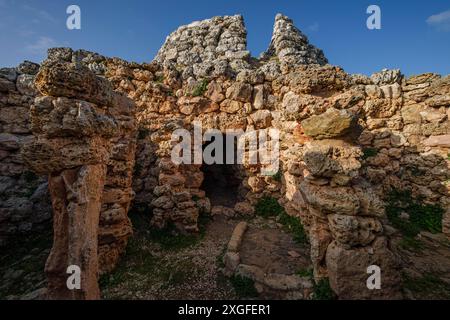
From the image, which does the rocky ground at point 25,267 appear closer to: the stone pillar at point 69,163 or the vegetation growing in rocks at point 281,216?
the stone pillar at point 69,163

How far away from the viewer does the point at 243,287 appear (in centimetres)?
485

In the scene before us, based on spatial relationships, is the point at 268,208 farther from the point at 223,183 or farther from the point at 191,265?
the point at 191,265

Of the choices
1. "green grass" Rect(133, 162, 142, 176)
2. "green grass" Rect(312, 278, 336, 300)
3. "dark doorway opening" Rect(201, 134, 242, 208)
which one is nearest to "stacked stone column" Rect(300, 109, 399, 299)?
"green grass" Rect(312, 278, 336, 300)

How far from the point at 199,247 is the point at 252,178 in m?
3.83

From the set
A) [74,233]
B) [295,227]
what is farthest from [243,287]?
[74,233]

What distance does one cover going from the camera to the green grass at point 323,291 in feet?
13.2

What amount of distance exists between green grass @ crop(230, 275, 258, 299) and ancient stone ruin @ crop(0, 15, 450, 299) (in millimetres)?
342

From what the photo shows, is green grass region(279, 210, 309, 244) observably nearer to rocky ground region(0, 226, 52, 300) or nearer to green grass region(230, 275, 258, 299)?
green grass region(230, 275, 258, 299)

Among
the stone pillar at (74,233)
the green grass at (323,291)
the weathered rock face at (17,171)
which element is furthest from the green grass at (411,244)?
the weathered rock face at (17,171)

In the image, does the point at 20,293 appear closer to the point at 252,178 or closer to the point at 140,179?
the point at 140,179

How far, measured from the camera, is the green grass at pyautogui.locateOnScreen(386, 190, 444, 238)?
668 centimetres

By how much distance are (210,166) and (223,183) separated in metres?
1.30

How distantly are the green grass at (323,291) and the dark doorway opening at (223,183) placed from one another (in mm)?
5594
